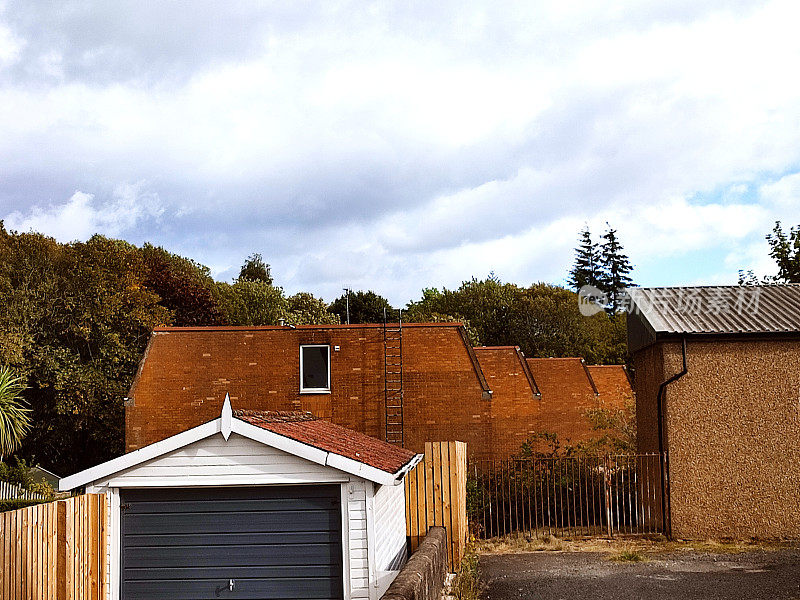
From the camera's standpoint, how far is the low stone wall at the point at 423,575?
25.0ft

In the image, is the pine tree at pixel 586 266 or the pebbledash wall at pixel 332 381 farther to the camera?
the pine tree at pixel 586 266

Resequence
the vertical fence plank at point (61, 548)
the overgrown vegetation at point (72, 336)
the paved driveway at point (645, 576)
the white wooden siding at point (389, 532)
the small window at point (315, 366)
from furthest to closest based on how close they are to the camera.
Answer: the overgrown vegetation at point (72, 336) → the small window at point (315, 366) → the paved driveway at point (645, 576) → the white wooden siding at point (389, 532) → the vertical fence plank at point (61, 548)

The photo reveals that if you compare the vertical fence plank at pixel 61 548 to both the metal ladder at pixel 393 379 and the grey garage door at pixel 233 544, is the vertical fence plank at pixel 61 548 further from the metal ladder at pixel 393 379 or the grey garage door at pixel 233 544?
the metal ladder at pixel 393 379

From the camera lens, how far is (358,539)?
1035 centimetres

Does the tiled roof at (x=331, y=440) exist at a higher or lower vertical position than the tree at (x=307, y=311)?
lower

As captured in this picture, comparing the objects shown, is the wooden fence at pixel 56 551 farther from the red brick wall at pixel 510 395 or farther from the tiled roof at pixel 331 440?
the red brick wall at pixel 510 395

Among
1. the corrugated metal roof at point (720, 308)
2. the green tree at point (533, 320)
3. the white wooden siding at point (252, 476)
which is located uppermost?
the green tree at point (533, 320)

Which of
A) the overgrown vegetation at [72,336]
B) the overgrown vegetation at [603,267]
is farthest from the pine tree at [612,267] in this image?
the overgrown vegetation at [72,336]

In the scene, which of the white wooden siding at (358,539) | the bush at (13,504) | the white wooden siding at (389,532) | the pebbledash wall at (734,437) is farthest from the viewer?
the bush at (13,504)

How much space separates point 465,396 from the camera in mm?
25234

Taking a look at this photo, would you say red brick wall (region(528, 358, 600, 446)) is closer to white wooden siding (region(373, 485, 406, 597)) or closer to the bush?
the bush

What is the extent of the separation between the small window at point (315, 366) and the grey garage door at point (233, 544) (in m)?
15.1

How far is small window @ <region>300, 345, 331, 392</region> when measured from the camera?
25.7 meters

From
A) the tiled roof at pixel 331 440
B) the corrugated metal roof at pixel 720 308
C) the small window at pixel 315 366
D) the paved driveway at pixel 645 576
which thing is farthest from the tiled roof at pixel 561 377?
the tiled roof at pixel 331 440
